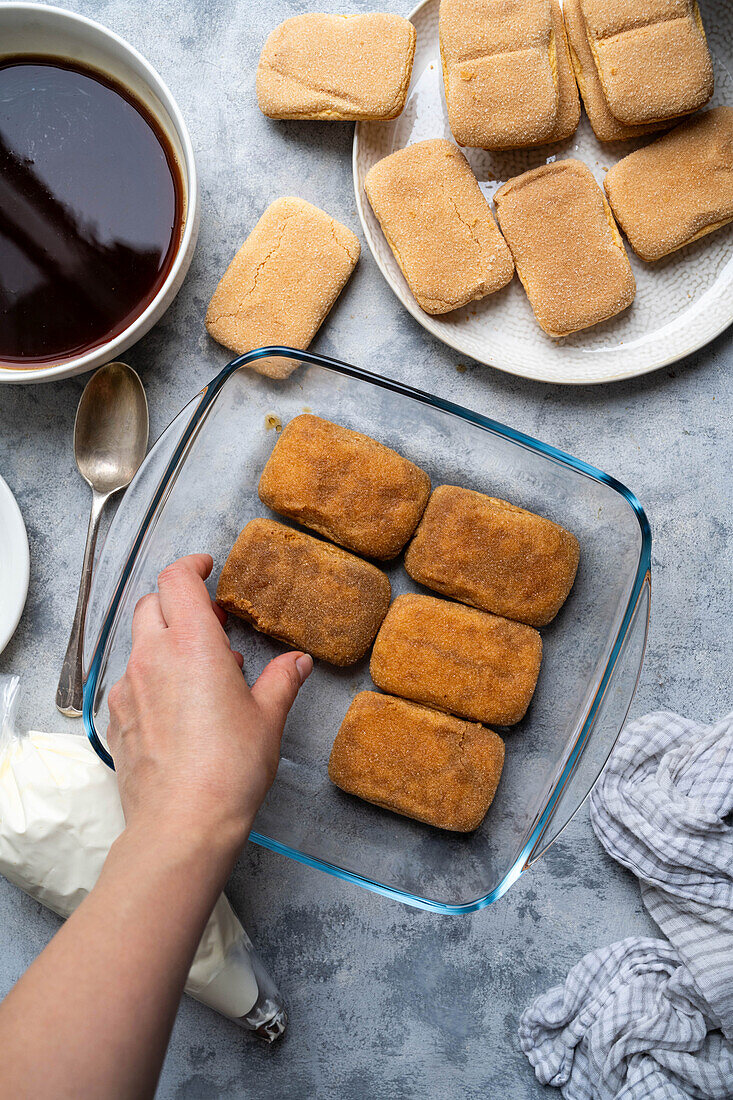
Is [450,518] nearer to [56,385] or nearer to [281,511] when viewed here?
[281,511]

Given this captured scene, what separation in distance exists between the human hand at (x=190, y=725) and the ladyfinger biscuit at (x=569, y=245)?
2.41 ft

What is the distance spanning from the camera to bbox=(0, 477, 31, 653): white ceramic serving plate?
125cm

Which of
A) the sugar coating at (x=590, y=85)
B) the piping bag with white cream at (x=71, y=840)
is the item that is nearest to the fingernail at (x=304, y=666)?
the piping bag with white cream at (x=71, y=840)

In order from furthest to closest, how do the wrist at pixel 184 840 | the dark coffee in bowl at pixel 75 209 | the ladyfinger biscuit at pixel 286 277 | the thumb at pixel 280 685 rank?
1. the ladyfinger biscuit at pixel 286 277
2. the dark coffee in bowl at pixel 75 209
3. the thumb at pixel 280 685
4. the wrist at pixel 184 840

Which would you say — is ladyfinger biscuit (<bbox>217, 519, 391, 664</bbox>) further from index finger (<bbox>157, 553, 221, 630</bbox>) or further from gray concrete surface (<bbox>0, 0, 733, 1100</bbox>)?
gray concrete surface (<bbox>0, 0, 733, 1100</bbox>)

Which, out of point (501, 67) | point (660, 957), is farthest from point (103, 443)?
point (660, 957)

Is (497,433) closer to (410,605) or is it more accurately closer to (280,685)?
(410,605)

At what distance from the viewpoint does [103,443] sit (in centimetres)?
128

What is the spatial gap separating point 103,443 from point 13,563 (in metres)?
0.25

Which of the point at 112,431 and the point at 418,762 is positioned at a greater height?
the point at 112,431

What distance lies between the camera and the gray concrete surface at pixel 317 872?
1.28 metres

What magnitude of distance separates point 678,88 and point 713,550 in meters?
0.73

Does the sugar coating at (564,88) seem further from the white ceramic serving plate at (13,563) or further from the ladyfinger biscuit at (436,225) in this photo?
the white ceramic serving plate at (13,563)

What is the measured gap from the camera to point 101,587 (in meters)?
1.28
